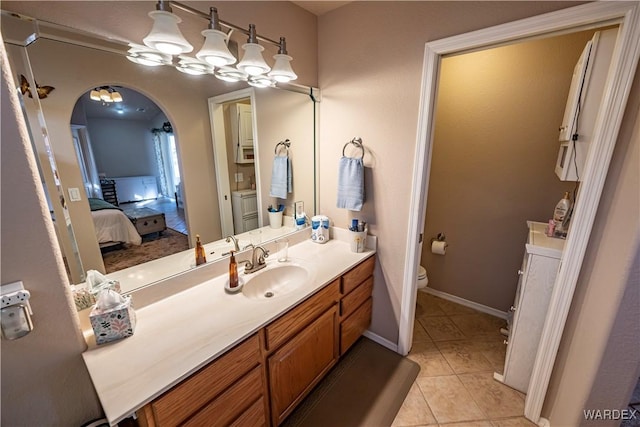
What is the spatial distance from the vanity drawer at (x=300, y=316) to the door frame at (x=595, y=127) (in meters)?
0.63

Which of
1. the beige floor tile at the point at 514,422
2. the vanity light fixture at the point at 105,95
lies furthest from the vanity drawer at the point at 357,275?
the vanity light fixture at the point at 105,95

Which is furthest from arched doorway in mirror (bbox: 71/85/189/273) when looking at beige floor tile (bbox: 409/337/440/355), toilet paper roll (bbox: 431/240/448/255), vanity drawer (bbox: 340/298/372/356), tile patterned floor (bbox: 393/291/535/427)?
toilet paper roll (bbox: 431/240/448/255)

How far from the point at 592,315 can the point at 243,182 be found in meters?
1.92

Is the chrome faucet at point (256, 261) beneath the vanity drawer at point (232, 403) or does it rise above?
above

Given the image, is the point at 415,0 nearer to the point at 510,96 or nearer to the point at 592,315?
the point at 510,96

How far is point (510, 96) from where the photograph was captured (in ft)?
6.73

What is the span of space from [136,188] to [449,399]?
7.09 feet

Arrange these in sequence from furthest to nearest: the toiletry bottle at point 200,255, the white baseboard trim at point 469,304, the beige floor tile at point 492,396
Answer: the white baseboard trim at point 469,304
the beige floor tile at point 492,396
the toiletry bottle at point 200,255

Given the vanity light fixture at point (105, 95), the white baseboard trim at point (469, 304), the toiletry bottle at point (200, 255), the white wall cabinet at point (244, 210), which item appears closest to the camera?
the vanity light fixture at point (105, 95)

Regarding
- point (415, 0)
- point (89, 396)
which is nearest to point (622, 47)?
point (415, 0)

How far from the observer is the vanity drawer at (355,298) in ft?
5.63

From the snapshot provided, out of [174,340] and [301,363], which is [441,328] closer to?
[301,363]

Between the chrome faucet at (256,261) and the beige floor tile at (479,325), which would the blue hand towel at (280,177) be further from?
the beige floor tile at (479,325)

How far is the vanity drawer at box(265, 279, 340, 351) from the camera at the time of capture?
121cm
